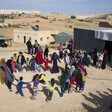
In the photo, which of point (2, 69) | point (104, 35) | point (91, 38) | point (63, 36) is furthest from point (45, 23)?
point (2, 69)

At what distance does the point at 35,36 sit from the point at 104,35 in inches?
640

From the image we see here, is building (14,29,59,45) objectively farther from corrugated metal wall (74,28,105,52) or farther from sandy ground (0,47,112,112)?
sandy ground (0,47,112,112)

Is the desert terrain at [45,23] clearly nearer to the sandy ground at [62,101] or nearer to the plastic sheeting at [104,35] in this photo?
the plastic sheeting at [104,35]

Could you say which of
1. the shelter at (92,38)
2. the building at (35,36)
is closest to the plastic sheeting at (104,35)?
the shelter at (92,38)

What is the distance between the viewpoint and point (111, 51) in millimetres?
16062

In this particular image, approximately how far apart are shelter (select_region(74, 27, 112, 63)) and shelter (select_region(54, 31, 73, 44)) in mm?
11559

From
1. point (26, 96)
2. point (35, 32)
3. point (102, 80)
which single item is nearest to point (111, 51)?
point (102, 80)

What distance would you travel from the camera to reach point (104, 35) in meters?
12.6

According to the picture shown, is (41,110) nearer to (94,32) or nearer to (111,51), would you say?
(94,32)

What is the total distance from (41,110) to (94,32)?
31.5 feet

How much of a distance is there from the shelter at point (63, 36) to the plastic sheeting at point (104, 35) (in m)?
14.9

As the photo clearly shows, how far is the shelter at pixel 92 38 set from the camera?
1260 cm

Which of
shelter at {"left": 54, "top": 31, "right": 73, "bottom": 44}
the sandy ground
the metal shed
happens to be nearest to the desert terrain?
shelter at {"left": 54, "top": 31, "right": 73, "bottom": 44}

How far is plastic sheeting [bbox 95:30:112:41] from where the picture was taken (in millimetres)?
12195
